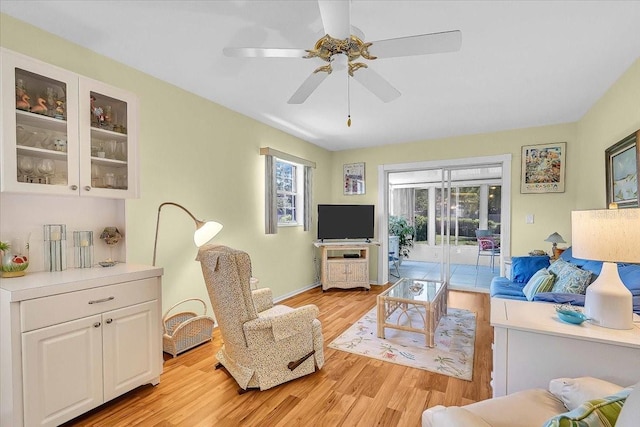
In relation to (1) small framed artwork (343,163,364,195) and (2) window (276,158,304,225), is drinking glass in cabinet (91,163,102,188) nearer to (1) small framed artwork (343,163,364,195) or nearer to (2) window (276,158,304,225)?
(2) window (276,158,304,225)

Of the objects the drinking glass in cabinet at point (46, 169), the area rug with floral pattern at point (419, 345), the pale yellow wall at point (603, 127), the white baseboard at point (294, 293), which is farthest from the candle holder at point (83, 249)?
the pale yellow wall at point (603, 127)

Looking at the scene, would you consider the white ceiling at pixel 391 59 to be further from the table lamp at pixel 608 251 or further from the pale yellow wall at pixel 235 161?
the table lamp at pixel 608 251

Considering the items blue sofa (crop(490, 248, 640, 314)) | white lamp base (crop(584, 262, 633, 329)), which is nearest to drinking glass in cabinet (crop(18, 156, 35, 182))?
white lamp base (crop(584, 262, 633, 329))

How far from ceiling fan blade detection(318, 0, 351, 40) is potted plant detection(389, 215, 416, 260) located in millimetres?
4159

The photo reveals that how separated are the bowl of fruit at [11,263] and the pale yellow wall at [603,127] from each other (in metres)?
4.51

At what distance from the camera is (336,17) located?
1.48m

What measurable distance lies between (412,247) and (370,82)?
12.7ft

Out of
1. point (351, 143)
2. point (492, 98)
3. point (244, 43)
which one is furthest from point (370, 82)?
point (351, 143)

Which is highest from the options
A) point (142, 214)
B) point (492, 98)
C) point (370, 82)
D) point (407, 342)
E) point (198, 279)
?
point (492, 98)

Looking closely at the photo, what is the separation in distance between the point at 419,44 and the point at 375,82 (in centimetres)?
51

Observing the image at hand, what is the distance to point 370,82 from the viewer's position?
2111 mm

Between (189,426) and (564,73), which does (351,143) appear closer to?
(564,73)

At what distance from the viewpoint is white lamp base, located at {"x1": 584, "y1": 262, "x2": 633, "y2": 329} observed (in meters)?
1.48

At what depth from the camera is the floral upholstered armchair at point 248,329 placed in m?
1.99
